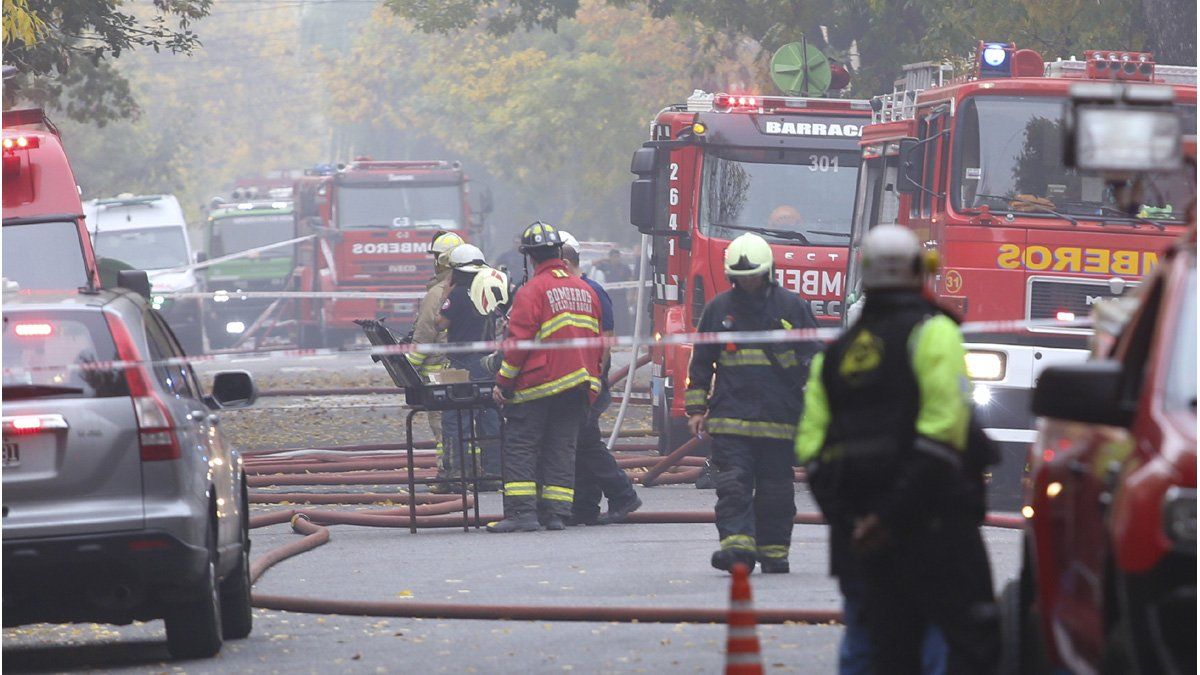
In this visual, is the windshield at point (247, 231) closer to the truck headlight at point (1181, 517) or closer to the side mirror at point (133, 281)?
the side mirror at point (133, 281)

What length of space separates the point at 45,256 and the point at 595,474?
366cm

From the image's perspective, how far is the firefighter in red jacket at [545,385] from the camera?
13.7m

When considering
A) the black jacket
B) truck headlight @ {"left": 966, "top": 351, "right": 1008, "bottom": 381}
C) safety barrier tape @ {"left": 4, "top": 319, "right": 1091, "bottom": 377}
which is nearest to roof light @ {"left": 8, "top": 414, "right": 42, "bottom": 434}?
safety barrier tape @ {"left": 4, "top": 319, "right": 1091, "bottom": 377}

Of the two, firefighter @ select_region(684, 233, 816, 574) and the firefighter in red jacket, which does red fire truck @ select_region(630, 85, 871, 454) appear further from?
firefighter @ select_region(684, 233, 816, 574)

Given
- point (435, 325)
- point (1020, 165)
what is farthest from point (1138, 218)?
point (435, 325)

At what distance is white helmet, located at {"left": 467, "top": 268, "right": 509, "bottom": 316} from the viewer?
52.3 ft

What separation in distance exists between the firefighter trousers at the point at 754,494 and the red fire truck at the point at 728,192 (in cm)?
627

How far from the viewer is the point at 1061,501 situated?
6.13 m

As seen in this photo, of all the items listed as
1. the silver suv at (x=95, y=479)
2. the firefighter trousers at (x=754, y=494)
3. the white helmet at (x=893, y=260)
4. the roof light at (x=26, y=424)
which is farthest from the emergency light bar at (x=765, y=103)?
the white helmet at (x=893, y=260)

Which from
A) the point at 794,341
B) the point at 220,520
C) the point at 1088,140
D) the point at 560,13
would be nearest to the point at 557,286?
the point at 794,341

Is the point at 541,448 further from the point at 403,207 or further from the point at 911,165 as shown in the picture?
the point at 403,207

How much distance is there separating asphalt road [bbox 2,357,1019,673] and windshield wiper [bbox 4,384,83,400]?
1.19 m

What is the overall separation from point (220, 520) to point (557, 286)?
4674mm

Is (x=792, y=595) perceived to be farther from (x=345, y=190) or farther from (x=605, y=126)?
(x=605, y=126)
